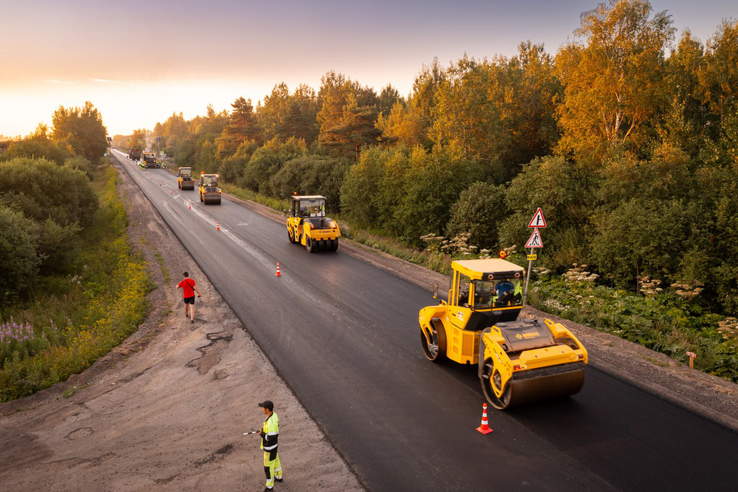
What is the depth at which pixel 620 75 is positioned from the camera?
85.5 ft

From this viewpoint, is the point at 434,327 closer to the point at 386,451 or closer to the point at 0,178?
the point at 386,451

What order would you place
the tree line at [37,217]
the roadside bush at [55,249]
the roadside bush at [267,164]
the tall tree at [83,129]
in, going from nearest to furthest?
the tree line at [37,217], the roadside bush at [55,249], the roadside bush at [267,164], the tall tree at [83,129]

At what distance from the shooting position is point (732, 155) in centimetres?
1967

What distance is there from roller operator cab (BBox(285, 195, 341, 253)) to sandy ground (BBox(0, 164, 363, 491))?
Result: 33.2ft

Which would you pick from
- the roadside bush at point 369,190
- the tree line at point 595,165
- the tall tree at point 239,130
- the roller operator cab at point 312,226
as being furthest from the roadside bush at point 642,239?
the tall tree at point 239,130

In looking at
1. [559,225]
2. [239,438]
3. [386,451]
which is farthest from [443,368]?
[559,225]

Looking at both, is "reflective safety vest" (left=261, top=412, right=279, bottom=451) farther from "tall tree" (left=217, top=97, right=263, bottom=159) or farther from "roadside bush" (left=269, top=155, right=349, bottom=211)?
"tall tree" (left=217, top=97, right=263, bottom=159)

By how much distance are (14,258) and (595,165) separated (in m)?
28.8

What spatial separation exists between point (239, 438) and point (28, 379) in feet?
19.2

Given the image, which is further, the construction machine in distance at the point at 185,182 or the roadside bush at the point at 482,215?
the construction machine in distance at the point at 185,182

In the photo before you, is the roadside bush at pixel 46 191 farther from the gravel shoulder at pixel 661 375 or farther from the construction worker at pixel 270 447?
the gravel shoulder at pixel 661 375

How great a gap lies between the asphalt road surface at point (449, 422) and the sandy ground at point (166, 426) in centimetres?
62

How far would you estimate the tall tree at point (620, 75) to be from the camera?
25328mm

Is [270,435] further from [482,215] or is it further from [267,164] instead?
[267,164]
